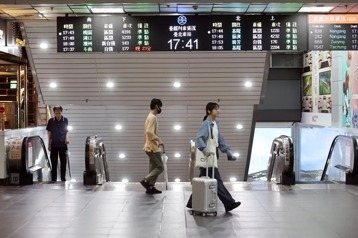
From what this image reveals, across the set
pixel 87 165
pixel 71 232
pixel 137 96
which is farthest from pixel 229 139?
pixel 71 232

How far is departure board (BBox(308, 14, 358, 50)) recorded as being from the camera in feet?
28.7

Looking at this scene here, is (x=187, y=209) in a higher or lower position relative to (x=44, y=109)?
lower

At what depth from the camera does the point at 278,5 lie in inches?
320

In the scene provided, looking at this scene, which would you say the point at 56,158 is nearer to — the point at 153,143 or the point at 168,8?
the point at 153,143

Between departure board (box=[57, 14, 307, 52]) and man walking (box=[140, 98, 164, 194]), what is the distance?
116 centimetres

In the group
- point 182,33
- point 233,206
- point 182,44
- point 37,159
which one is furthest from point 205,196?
point 37,159

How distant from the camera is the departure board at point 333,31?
8.74 meters

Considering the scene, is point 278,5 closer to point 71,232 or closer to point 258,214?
point 258,214

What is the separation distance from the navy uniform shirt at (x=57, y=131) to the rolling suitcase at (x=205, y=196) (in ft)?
13.4

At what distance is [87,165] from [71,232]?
144 inches

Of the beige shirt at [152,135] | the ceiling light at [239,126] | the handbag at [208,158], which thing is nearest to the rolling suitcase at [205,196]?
the handbag at [208,158]

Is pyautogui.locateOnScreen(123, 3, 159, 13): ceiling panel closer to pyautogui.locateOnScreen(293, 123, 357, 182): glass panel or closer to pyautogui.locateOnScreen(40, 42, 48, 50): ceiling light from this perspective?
pyautogui.locateOnScreen(40, 42, 48, 50): ceiling light

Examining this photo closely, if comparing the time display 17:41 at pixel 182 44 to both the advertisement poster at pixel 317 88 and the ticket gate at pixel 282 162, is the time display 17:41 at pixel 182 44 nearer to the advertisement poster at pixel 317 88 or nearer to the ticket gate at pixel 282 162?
the ticket gate at pixel 282 162

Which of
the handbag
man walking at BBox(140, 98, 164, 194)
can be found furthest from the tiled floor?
the handbag
